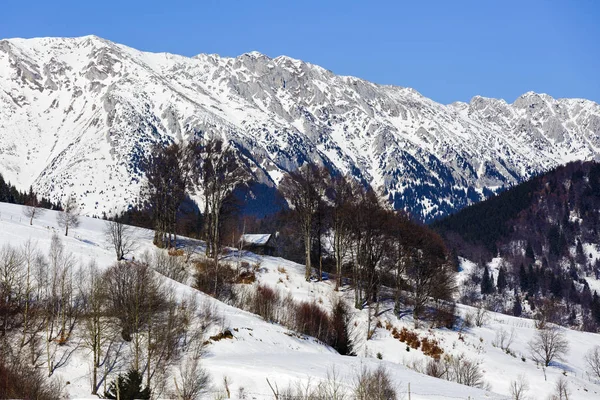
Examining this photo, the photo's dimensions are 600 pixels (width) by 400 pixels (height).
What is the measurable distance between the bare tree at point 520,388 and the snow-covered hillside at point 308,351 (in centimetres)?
64

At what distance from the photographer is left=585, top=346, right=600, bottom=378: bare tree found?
2386 inches

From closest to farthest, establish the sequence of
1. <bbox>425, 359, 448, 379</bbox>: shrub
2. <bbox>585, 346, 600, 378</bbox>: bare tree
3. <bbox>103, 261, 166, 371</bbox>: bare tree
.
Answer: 1. <bbox>103, 261, 166, 371</bbox>: bare tree
2. <bbox>425, 359, 448, 379</bbox>: shrub
3. <bbox>585, 346, 600, 378</bbox>: bare tree

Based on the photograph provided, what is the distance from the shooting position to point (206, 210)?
6525 centimetres

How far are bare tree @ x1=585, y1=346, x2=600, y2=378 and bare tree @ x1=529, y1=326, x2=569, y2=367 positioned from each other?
2504mm

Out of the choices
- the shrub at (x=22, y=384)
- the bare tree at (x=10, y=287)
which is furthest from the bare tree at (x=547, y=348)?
the bare tree at (x=10, y=287)

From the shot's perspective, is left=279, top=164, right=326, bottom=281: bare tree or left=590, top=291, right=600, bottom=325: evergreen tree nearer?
left=279, top=164, right=326, bottom=281: bare tree

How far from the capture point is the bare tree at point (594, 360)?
60.6 metres

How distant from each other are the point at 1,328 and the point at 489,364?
40.7m

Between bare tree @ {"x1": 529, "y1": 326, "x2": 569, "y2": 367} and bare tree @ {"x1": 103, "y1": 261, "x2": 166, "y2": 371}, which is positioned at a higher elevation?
bare tree @ {"x1": 103, "y1": 261, "x2": 166, "y2": 371}

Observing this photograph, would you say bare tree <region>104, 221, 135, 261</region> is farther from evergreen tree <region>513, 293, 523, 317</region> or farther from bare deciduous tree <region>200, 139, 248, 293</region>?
evergreen tree <region>513, 293, 523, 317</region>

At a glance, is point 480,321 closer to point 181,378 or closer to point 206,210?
point 206,210

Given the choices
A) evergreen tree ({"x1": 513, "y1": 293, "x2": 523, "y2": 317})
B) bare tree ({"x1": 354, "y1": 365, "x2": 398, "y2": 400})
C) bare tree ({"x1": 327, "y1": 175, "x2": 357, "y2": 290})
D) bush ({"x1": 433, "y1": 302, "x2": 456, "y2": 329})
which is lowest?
evergreen tree ({"x1": 513, "y1": 293, "x2": 523, "y2": 317})

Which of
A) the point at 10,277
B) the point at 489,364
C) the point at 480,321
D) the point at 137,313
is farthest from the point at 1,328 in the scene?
the point at 480,321

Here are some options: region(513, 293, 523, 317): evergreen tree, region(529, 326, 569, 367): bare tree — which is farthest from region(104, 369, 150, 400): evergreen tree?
region(513, 293, 523, 317): evergreen tree
